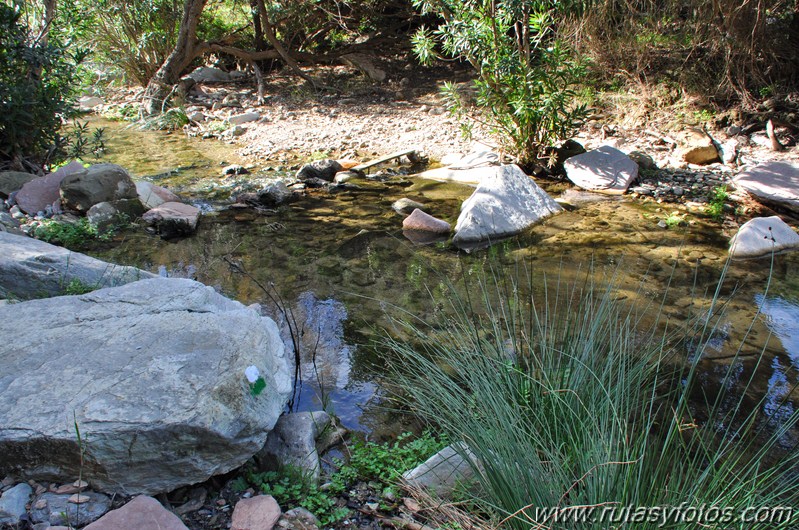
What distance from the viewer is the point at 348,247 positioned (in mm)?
5012

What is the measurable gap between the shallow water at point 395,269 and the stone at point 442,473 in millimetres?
535

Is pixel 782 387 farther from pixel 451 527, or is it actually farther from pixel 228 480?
pixel 228 480

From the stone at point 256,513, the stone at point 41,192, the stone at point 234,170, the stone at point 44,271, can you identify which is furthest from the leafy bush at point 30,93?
the stone at point 256,513

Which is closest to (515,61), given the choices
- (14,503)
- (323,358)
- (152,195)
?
(152,195)

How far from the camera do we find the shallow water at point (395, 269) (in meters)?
3.15

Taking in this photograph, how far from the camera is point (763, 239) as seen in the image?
15.2 feet

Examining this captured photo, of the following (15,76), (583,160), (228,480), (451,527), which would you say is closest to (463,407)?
(451,527)

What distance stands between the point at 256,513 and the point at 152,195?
15.1ft

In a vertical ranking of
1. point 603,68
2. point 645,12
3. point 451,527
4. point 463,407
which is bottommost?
point 451,527

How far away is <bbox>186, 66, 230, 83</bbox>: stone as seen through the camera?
11555 millimetres

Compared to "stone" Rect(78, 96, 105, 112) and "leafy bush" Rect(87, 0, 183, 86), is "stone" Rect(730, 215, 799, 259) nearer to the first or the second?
"leafy bush" Rect(87, 0, 183, 86)

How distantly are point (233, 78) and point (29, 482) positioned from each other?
10853 mm

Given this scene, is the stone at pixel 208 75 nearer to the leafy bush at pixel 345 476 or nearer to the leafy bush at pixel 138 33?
the leafy bush at pixel 138 33

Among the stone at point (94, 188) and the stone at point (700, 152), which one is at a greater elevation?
the stone at point (94, 188)
